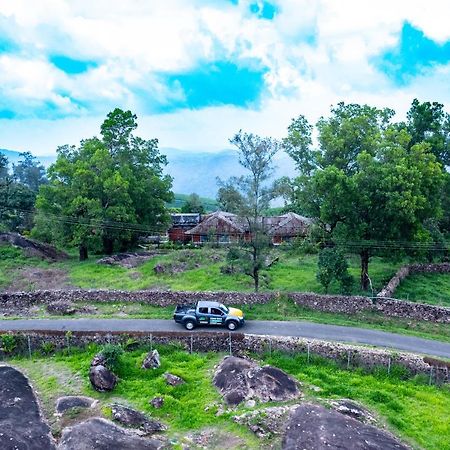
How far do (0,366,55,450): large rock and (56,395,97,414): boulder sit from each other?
88cm

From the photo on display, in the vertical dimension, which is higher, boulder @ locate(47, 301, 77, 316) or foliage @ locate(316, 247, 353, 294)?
foliage @ locate(316, 247, 353, 294)

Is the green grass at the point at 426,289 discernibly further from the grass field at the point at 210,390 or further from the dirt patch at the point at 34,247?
the dirt patch at the point at 34,247

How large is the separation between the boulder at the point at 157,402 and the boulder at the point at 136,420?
83 centimetres

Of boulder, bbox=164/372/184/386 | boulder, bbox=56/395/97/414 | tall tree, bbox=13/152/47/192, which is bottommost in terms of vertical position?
boulder, bbox=56/395/97/414

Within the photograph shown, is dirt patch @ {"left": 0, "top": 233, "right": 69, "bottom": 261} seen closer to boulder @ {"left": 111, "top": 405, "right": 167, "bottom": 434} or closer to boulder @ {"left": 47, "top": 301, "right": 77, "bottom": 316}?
boulder @ {"left": 47, "top": 301, "right": 77, "bottom": 316}

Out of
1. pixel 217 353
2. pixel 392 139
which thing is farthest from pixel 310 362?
pixel 392 139

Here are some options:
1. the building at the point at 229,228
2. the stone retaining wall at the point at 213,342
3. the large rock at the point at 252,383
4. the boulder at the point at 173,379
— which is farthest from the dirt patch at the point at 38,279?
the large rock at the point at 252,383

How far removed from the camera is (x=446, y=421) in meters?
19.4

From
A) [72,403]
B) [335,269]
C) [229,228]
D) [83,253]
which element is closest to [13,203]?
[83,253]

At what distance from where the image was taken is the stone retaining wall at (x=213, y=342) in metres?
24.4

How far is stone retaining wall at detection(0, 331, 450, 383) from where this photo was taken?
24.4 meters

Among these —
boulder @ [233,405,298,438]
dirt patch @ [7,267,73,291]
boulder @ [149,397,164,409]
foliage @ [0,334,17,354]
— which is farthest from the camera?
dirt patch @ [7,267,73,291]

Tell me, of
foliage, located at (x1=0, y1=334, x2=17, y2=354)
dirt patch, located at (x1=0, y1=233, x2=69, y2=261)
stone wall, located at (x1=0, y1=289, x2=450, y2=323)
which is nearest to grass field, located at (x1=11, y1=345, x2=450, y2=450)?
foliage, located at (x1=0, y1=334, x2=17, y2=354)

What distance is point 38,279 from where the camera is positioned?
136 ft
